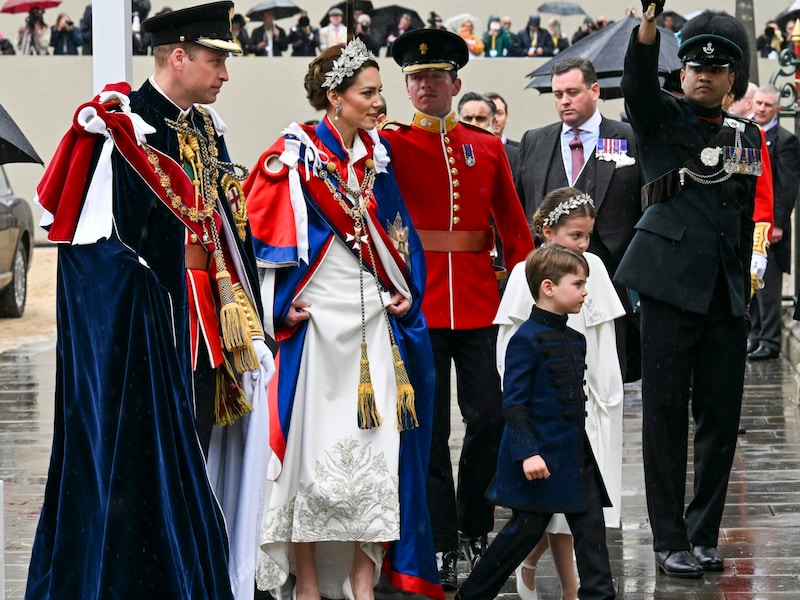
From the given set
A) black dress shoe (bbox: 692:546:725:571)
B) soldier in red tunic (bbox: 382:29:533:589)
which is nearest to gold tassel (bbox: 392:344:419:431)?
soldier in red tunic (bbox: 382:29:533:589)

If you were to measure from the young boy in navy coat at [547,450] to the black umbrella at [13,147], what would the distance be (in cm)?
253

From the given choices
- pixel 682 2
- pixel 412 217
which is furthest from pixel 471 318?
pixel 682 2

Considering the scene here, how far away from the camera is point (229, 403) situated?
4.73m

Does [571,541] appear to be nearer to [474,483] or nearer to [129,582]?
[474,483]

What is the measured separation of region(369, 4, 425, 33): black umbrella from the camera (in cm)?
2842

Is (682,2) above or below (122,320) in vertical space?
above

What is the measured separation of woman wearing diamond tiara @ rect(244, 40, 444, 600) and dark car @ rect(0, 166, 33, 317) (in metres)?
10.5

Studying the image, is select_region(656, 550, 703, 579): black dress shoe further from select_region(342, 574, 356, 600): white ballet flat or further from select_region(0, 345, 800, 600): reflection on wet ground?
select_region(342, 574, 356, 600): white ballet flat

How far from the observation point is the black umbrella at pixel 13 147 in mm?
6496

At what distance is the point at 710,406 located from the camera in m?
5.98

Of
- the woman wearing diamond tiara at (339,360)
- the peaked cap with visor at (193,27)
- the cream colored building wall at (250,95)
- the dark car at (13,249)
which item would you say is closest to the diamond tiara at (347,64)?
the woman wearing diamond tiara at (339,360)

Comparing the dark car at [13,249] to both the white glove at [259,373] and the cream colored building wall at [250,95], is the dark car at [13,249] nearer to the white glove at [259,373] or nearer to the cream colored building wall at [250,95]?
the cream colored building wall at [250,95]


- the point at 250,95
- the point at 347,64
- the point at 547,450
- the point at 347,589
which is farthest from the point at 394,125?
the point at 250,95

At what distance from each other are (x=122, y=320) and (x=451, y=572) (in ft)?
6.53
